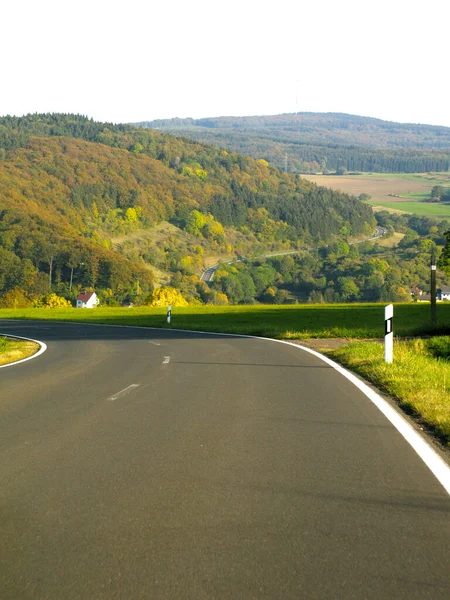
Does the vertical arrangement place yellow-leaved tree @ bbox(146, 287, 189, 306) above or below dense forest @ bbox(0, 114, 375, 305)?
below

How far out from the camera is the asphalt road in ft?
15.1

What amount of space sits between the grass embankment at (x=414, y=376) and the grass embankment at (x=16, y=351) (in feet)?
25.6

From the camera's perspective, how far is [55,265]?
412 feet

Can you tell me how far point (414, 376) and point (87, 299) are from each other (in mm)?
100798

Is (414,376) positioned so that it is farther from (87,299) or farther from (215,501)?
(87,299)

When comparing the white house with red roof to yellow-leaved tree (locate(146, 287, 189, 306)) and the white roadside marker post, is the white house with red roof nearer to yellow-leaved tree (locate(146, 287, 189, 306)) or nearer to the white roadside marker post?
yellow-leaved tree (locate(146, 287, 189, 306))

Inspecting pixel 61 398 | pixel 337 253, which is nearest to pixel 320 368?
pixel 61 398

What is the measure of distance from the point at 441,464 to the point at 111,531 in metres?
3.24

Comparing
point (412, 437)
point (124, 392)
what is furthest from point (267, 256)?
point (412, 437)

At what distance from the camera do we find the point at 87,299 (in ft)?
367

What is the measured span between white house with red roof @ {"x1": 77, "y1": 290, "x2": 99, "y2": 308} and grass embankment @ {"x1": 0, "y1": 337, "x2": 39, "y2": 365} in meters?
82.7

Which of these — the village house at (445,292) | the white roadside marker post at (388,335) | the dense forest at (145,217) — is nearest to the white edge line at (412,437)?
the white roadside marker post at (388,335)

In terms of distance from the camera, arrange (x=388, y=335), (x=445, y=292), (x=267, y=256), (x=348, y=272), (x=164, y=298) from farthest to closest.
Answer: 1. (x=267, y=256)
2. (x=348, y=272)
3. (x=445, y=292)
4. (x=164, y=298)
5. (x=388, y=335)

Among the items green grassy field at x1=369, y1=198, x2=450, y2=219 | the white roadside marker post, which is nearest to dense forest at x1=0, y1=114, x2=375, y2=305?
green grassy field at x1=369, y1=198, x2=450, y2=219
